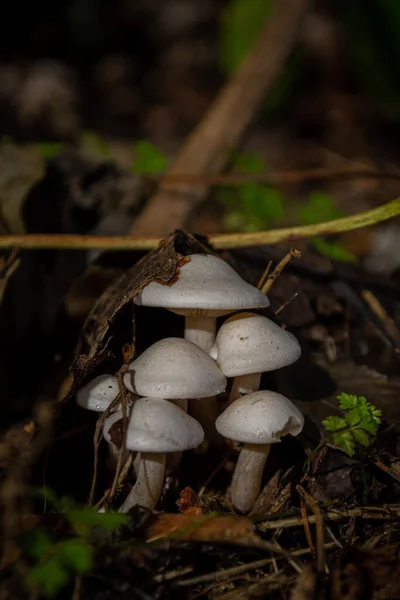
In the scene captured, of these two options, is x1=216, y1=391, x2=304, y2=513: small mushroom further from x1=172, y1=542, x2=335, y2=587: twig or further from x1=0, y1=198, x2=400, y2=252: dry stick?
x1=0, y1=198, x2=400, y2=252: dry stick

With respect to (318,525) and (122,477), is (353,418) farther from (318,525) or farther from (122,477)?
(122,477)

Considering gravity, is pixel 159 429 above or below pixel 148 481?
above

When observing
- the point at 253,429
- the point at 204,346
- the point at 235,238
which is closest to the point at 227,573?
the point at 253,429

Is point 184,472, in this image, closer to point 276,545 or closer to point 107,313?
point 276,545

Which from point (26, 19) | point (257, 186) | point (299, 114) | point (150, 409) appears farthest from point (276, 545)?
point (26, 19)

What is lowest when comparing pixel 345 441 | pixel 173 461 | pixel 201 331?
pixel 173 461

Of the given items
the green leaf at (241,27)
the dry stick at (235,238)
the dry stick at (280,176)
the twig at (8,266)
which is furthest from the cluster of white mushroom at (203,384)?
the green leaf at (241,27)
